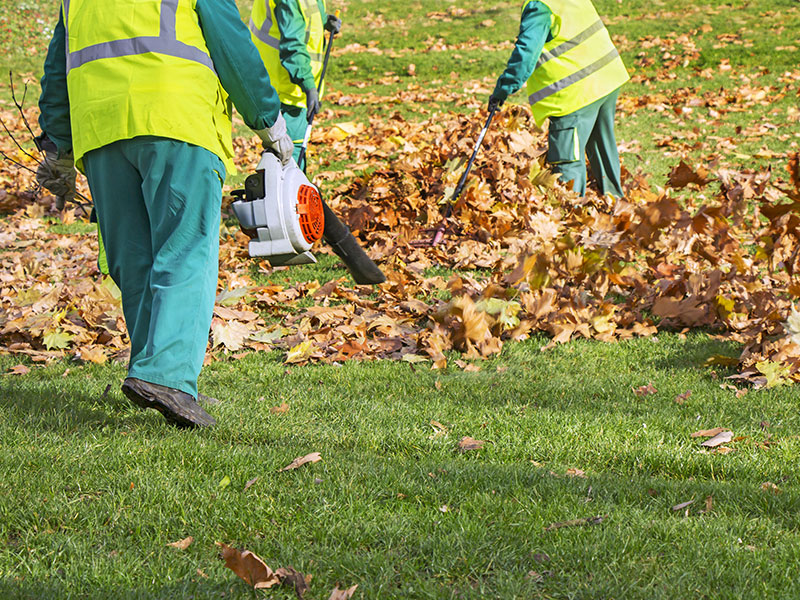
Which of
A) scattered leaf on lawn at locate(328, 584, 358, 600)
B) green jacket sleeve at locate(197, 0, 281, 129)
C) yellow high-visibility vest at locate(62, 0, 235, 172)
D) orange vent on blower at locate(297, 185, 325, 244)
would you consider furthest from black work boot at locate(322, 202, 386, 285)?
scattered leaf on lawn at locate(328, 584, 358, 600)

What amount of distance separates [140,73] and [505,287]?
10.1ft

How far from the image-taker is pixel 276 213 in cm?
370

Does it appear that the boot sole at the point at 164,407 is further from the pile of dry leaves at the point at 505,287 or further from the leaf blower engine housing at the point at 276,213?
the pile of dry leaves at the point at 505,287

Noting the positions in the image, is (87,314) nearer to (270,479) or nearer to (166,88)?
(166,88)

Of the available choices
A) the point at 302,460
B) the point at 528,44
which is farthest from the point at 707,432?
the point at 528,44

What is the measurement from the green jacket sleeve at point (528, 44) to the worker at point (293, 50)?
5.63ft

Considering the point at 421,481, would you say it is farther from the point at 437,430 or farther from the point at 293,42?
the point at 293,42

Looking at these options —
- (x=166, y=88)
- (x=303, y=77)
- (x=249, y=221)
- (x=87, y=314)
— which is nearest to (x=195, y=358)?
(x=249, y=221)

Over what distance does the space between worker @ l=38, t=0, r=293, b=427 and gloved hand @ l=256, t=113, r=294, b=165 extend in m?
0.11

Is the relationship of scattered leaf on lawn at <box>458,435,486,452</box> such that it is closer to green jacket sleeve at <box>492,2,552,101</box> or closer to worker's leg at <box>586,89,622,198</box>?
green jacket sleeve at <box>492,2,552,101</box>

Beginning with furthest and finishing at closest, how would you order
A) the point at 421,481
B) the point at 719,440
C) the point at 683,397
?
the point at 683,397
the point at 719,440
the point at 421,481

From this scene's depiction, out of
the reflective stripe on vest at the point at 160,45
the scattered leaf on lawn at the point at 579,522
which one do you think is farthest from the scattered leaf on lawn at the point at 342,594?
the reflective stripe on vest at the point at 160,45

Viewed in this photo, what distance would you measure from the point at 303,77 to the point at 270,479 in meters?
4.77

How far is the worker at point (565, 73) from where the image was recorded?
22.4ft
